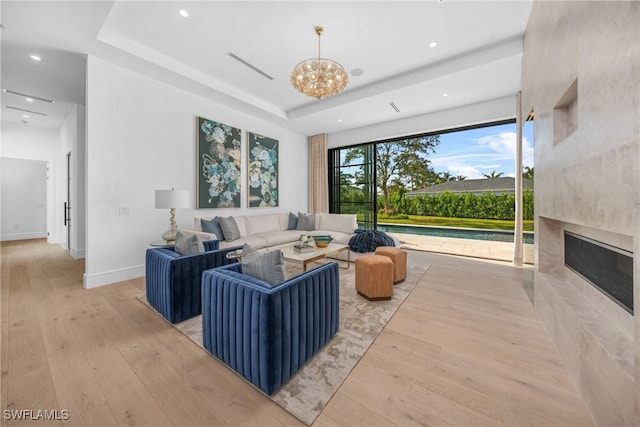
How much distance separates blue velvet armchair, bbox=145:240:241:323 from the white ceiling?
8.28ft

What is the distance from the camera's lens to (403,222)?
10.4 meters

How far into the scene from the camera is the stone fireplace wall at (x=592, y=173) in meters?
0.97

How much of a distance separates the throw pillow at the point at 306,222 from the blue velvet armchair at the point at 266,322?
3.56 m

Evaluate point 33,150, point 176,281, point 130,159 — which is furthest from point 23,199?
point 176,281

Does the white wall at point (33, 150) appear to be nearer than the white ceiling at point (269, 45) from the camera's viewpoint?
No

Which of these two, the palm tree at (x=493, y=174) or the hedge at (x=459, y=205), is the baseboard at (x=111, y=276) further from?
the palm tree at (x=493, y=174)

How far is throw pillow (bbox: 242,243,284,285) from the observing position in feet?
5.09

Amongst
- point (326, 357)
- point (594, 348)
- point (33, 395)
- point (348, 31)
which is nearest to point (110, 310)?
point (33, 395)

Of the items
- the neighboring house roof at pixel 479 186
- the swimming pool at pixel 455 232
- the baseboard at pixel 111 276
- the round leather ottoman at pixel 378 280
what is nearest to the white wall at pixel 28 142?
the baseboard at pixel 111 276

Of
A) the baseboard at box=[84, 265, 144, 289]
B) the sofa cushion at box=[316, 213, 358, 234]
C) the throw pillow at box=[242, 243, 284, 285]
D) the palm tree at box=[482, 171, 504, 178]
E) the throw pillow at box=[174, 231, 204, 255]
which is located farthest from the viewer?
the palm tree at box=[482, 171, 504, 178]

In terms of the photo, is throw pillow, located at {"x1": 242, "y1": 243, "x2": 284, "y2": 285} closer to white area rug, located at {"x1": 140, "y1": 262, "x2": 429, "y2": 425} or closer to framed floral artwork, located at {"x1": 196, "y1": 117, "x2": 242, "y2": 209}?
white area rug, located at {"x1": 140, "y1": 262, "x2": 429, "y2": 425}

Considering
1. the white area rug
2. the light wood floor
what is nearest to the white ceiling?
the light wood floor

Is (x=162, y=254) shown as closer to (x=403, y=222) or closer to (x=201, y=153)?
(x=201, y=153)

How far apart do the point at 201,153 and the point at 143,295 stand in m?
2.48
